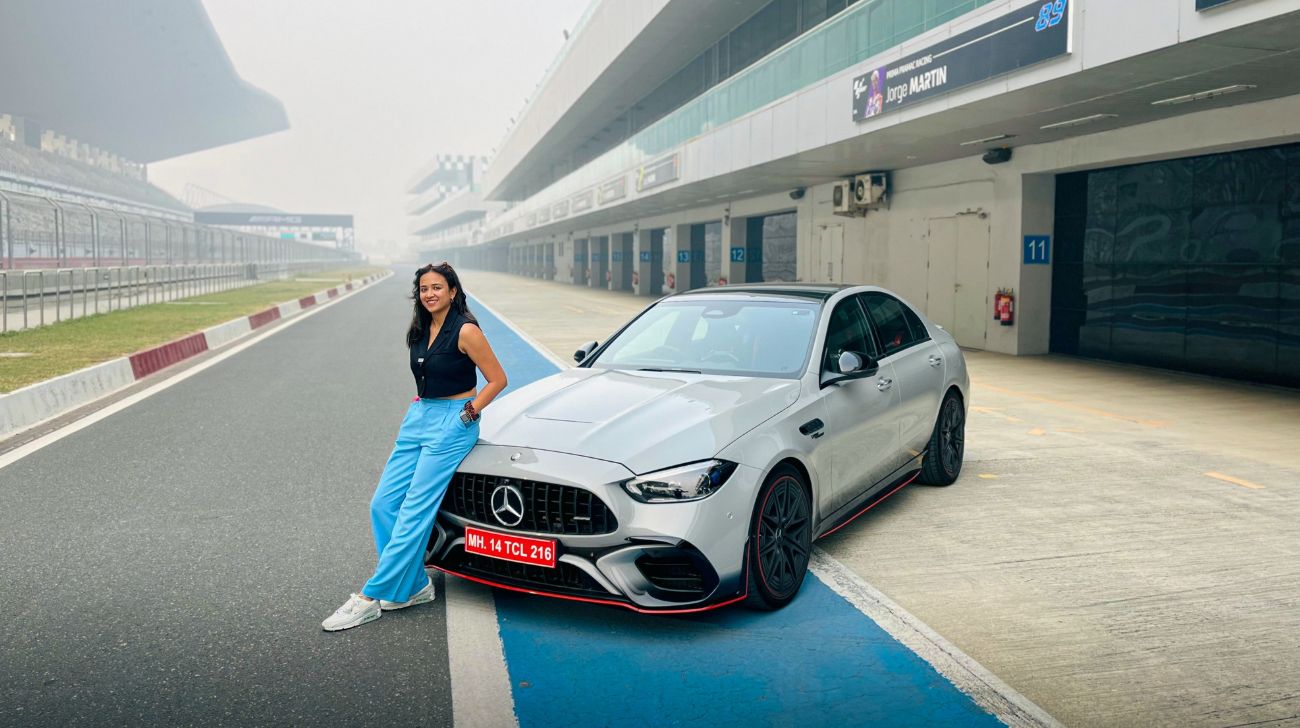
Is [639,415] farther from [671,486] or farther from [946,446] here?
[946,446]

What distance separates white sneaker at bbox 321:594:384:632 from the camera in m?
4.18

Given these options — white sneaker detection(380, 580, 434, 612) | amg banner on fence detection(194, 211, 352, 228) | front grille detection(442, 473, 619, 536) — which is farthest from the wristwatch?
amg banner on fence detection(194, 211, 352, 228)

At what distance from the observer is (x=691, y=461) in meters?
4.13

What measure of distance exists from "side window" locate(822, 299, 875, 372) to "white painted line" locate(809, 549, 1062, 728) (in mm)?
1050

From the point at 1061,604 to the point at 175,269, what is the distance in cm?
3419

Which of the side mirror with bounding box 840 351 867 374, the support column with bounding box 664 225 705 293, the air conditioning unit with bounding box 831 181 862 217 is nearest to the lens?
the side mirror with bounding box 840 351 867 374

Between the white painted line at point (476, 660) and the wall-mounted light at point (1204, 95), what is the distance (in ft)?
33.8

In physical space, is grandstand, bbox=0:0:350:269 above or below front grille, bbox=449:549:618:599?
above

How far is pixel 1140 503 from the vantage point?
6.43 metres

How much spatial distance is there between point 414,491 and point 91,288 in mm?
22596

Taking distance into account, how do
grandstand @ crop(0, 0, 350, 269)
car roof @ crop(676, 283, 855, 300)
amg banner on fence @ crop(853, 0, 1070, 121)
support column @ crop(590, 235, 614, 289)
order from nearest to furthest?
car roof @ crop(676, 283, 855, 300) → amg banner on fence @ crop(853, 0, 1070, 121) → grandstand @ crop(0, 0, 350, 269) → support column @ crop(590, 235, 614, 289)

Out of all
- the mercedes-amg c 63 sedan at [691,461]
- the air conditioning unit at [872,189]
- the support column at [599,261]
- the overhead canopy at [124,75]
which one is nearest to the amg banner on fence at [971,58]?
the air conditioning unit at [872,189]

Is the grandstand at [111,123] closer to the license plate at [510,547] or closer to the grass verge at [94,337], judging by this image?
the grass verge at [94,337]

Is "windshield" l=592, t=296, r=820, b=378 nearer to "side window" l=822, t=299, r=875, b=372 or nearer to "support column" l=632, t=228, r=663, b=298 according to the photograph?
"side window" l=822, t=299, r=875, b=372
